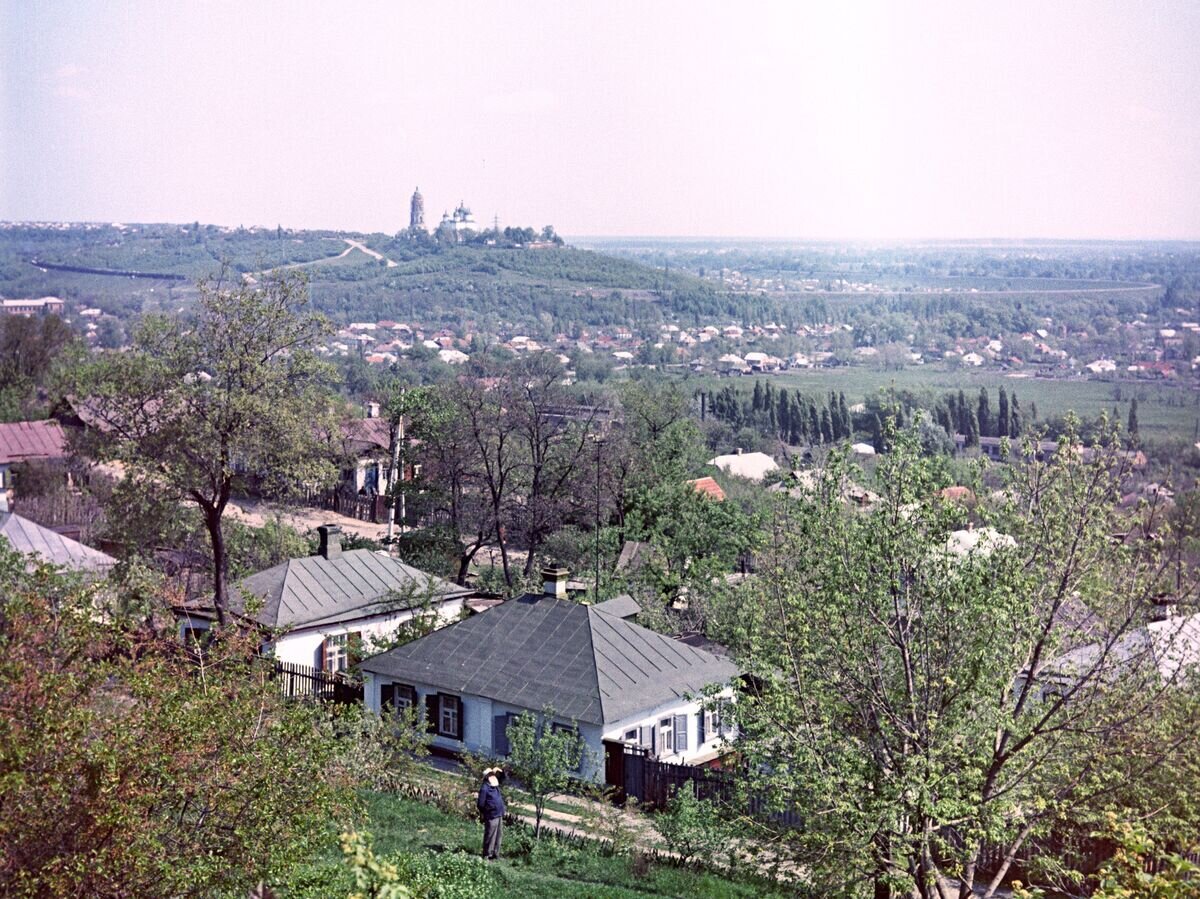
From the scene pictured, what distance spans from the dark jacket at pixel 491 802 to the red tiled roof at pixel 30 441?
38.4 m

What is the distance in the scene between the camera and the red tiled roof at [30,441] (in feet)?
155

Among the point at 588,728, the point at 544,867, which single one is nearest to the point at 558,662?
the point at 588,728

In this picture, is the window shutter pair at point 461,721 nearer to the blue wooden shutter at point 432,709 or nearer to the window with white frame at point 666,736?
the blue wooden shutter at point 432,709

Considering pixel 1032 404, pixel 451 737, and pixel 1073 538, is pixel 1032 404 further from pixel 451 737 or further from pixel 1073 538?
pixel 1073 538

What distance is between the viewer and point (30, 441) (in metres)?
48.4

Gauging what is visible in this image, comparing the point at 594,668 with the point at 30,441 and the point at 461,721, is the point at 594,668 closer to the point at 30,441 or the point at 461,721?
the point at 461,721

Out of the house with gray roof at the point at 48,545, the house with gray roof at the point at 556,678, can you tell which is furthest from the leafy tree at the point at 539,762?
the house with gray roof at the point at 48,545

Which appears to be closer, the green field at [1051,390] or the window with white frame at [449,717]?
the window with white frame at [449,717]

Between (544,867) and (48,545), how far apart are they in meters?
16.5

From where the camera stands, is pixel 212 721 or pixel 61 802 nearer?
pixel 61 802

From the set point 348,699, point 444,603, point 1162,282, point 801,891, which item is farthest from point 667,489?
point 1162,282

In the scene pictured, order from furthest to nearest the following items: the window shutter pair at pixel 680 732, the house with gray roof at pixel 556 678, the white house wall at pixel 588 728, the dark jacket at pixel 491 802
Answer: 1. the window shutter pair at pixel 680 732
2. the house with gray roof at pixel 556 678
3. the white house wall at pixel 588 728
4. the dark jacket at pixel 491 802

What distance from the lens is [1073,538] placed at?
1009cm

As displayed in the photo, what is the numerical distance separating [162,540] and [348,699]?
432 inches
